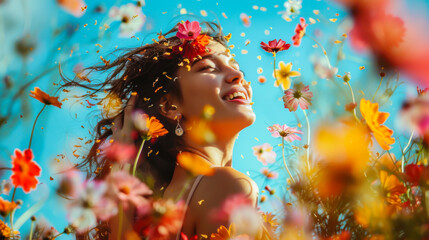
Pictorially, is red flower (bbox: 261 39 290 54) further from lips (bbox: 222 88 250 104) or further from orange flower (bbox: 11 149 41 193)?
orange flower (bbox: 11 149 41 193)

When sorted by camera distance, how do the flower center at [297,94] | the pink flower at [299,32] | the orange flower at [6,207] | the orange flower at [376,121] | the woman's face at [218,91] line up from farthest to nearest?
1. the woman's face at [218,91]
2. the flower center at [297,94]
3. the pink flower at [299,32]
4. the orange flower at [6,207]
5. the orange flower at [376,121]

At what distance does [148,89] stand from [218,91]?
347 mm

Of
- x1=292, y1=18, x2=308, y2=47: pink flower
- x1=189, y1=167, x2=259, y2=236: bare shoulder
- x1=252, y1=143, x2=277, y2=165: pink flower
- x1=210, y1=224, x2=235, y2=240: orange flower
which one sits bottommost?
x1=210, y1=224, x2=235, y2=240: orange flower

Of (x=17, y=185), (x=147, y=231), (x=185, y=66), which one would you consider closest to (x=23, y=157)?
(x=17, y=185)

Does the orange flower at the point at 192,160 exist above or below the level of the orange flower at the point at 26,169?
above

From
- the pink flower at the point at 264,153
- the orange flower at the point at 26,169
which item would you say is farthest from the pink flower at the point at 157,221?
the pink flower at the point at 264,153

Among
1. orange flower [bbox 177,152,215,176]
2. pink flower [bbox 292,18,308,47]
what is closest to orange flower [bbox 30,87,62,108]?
orange flower [bbox 177,152,215,176]

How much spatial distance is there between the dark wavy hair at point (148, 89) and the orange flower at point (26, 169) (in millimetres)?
Result: 556

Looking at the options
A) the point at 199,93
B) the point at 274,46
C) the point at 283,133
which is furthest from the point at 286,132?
the point at 199,93

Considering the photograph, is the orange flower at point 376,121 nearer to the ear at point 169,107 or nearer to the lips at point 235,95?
the lips at point 235,95

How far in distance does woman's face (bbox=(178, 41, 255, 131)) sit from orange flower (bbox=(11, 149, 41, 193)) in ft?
2.21

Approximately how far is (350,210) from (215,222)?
1.36ft

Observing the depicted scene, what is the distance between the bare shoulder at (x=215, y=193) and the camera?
109 centimetres

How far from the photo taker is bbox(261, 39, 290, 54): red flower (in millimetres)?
1228
